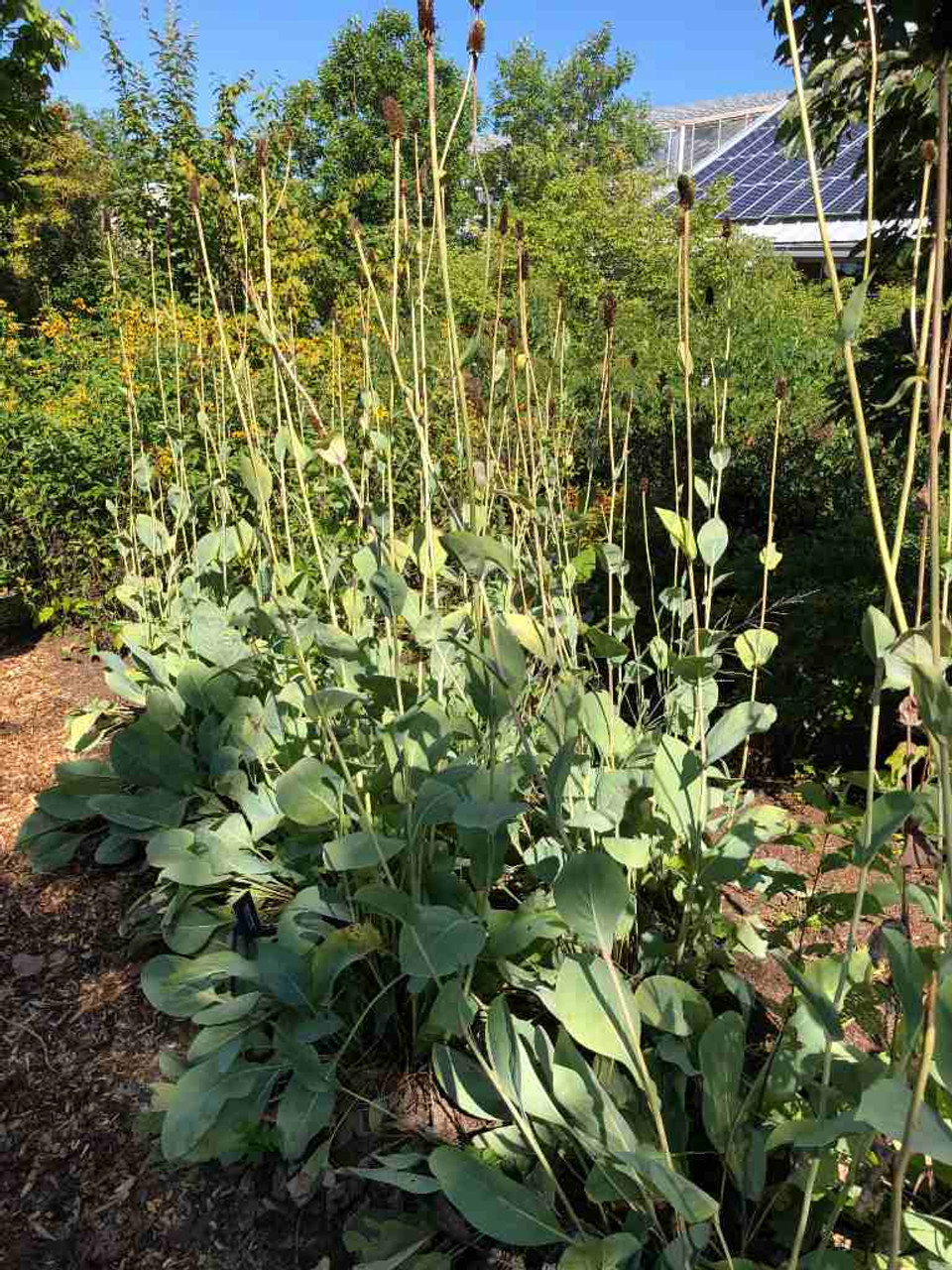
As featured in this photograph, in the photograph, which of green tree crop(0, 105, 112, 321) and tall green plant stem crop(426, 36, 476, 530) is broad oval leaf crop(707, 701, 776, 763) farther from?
green tree crop(0, 105, 112, 321)

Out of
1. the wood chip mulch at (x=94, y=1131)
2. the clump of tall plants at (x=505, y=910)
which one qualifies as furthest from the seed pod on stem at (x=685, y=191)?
the wood chip mulch at (x=94, y=1131)

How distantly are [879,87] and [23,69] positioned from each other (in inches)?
126

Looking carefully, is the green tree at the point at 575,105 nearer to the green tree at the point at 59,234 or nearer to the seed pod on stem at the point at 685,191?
the green tree at the point at 59,234

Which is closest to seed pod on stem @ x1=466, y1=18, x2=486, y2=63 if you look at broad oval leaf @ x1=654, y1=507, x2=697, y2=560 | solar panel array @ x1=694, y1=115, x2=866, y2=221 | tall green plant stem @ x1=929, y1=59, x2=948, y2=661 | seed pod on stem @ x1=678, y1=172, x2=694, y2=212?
seed pod on stem @ x1=678, y1=172, x2=694, y2=212

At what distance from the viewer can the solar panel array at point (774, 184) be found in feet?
53.5

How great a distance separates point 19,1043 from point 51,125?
432 centimetres

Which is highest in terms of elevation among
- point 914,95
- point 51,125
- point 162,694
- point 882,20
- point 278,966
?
point 51,125

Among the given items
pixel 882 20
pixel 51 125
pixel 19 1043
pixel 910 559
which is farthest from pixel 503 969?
pixel 51 125

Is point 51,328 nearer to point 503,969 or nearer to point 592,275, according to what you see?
point 592,275

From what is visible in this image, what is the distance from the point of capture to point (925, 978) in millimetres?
946

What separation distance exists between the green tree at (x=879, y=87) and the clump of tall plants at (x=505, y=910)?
1489 millimetres

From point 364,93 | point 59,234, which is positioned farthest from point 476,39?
point 364,93

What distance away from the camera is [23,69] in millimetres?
3625

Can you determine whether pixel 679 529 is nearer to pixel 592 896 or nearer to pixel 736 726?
pixel 736 726
